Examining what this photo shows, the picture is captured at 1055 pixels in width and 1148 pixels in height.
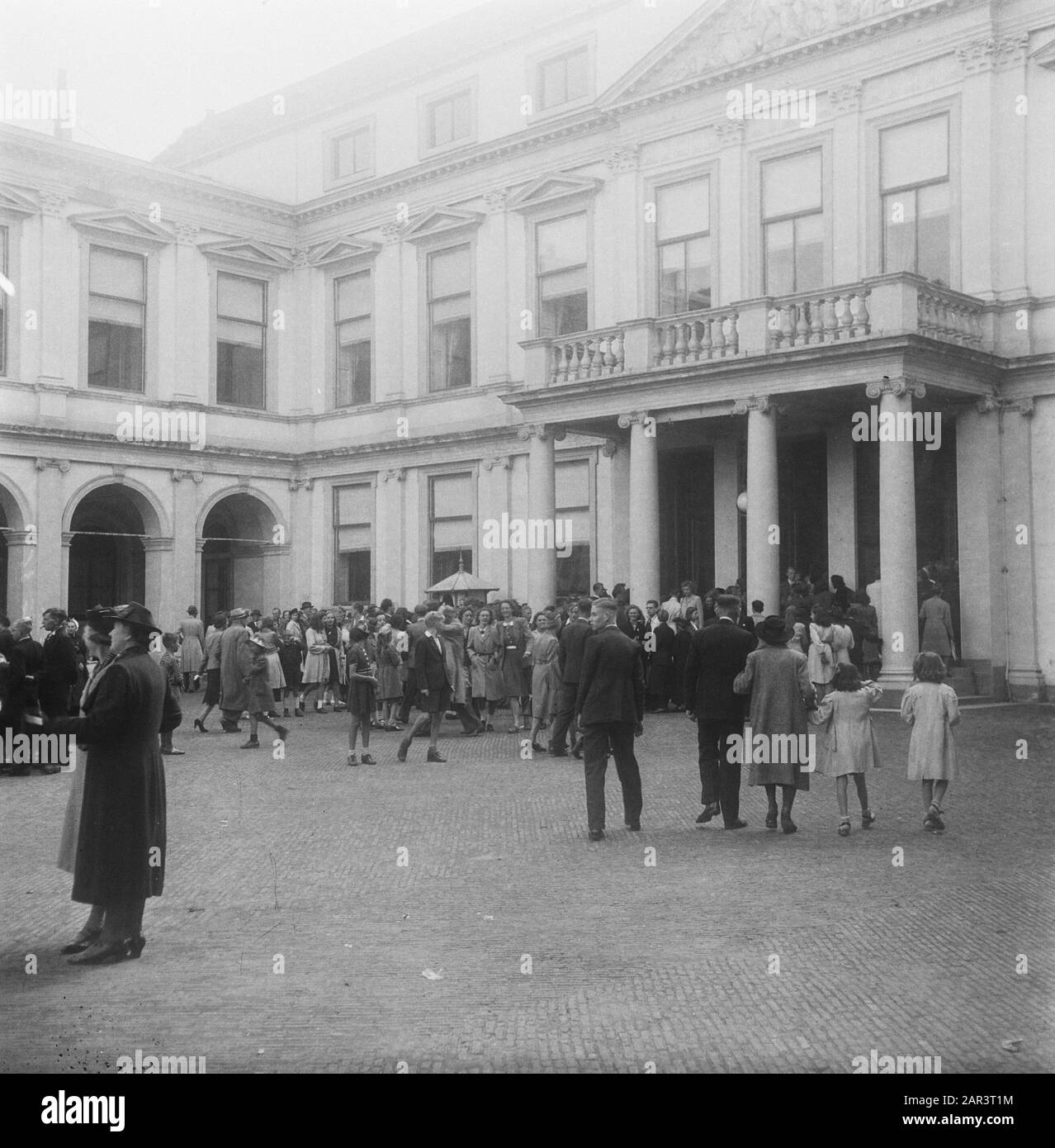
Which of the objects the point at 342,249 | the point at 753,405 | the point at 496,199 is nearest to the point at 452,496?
the point at 496,199

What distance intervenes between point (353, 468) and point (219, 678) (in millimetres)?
13336

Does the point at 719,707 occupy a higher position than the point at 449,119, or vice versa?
the point at 449,119

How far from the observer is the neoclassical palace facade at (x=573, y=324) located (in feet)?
70.1

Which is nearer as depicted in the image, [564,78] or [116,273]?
[564,78]

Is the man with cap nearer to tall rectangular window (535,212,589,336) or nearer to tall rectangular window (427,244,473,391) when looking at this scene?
tall rectangular window (535,212,589,336)

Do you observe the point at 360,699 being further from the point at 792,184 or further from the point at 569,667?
the point at 792,184

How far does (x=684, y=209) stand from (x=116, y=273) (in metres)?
12.8

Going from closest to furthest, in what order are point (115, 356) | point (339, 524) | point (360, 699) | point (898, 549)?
point (360, 699) < point (898, 549) < point (115, 356) < point (339, 524)

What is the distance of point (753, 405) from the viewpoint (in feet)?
71.1

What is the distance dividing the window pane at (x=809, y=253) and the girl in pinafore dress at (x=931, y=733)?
14.7 m

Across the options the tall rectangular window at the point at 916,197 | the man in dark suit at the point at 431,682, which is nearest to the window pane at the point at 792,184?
the tall rectangular window at the point at 916,197

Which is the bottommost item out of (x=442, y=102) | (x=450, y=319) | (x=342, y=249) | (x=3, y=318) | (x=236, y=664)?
(x=236, y=664)

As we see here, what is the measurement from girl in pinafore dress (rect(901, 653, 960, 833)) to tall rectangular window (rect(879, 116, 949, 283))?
1317 cm
